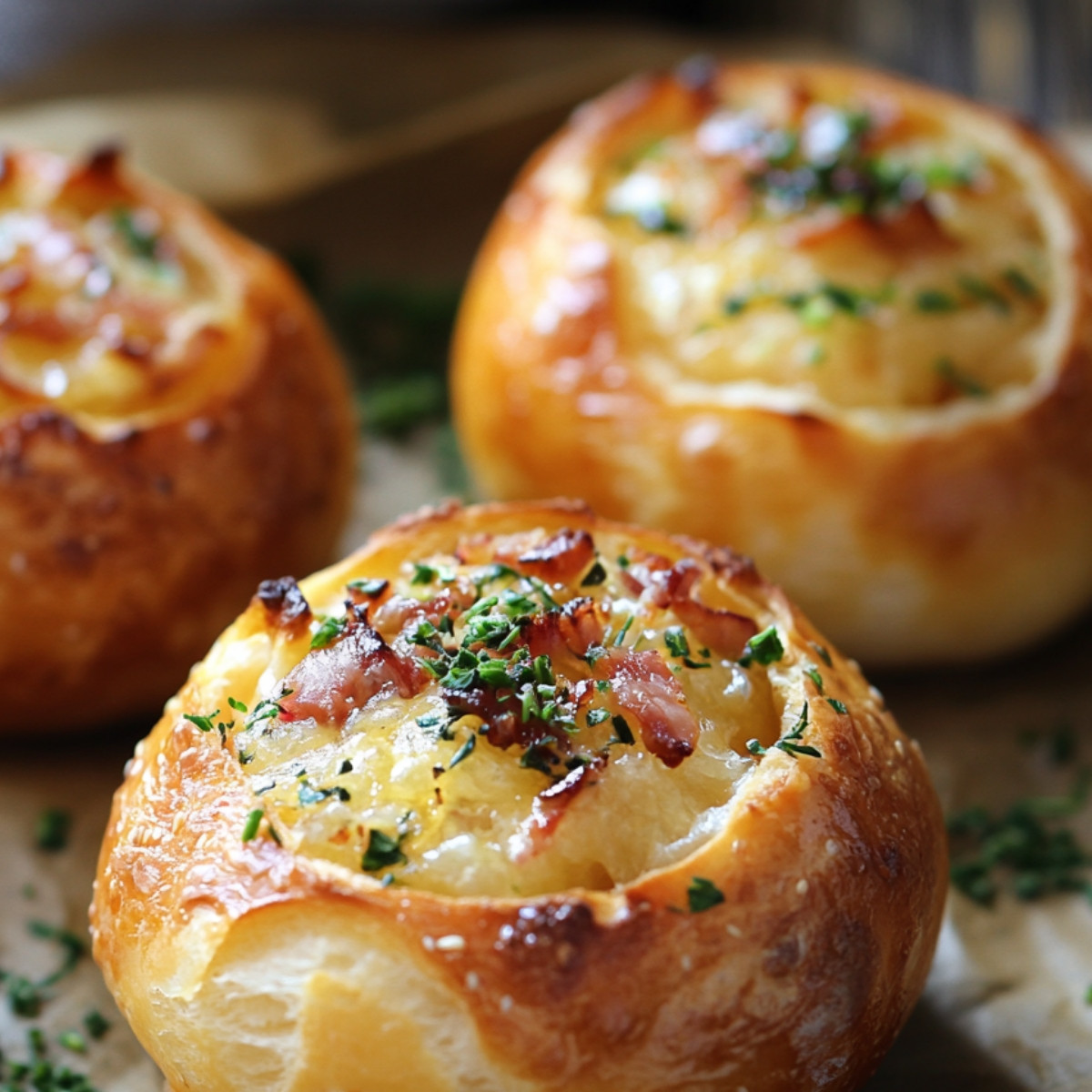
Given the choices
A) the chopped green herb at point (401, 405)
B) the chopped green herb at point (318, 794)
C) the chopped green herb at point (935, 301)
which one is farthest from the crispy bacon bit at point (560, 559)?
the chopped green herb at point (401, 405)

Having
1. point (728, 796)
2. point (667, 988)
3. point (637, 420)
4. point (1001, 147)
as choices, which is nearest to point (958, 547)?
point (637, 420)

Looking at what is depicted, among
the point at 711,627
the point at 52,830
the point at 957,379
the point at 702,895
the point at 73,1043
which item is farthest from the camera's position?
the point at 957,379

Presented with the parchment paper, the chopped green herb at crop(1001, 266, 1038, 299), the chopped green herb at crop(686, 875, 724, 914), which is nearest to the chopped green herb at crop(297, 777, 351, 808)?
the chopped green herb at crop(686, 875, 724, 914)

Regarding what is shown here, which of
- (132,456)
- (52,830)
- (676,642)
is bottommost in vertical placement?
(52,830)

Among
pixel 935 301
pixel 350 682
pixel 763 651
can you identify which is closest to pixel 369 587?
pixel 350 682

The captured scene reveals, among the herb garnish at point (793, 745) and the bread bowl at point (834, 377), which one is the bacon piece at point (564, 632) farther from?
the bread bowl at point (834, 377)

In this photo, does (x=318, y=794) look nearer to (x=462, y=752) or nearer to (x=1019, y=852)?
(x=462, y=752)
